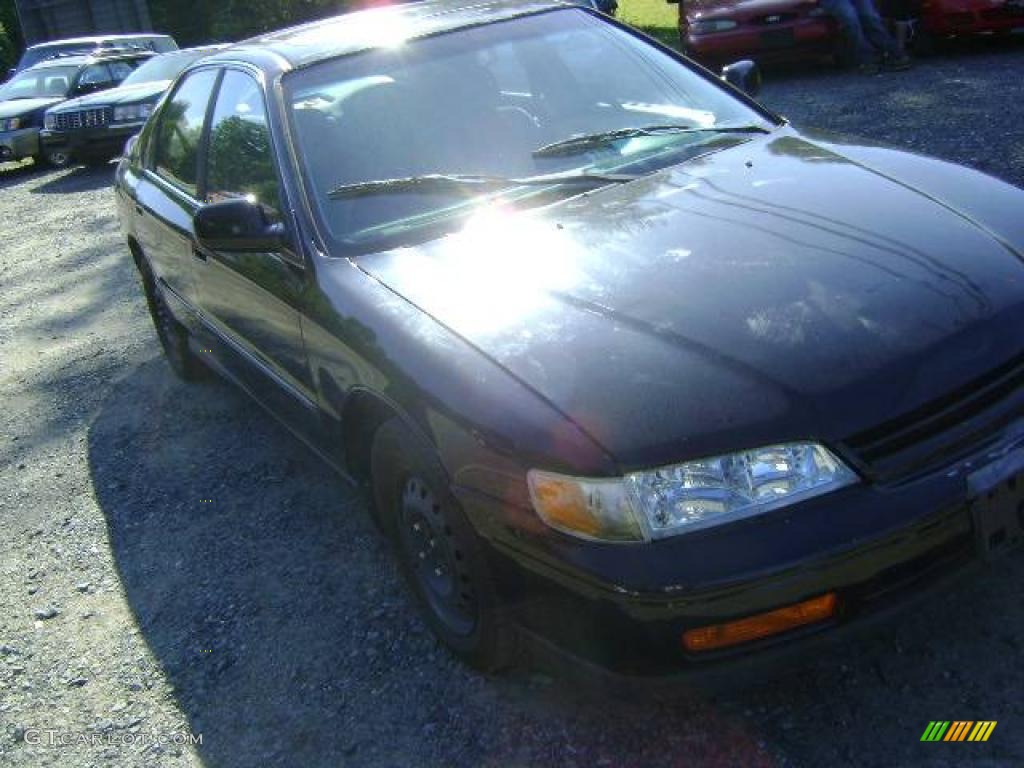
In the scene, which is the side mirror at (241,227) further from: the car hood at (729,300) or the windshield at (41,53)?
the windshield at (41,53)

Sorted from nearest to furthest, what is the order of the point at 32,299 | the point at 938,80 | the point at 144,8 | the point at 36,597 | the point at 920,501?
the point at 920,501, the point at 36,597, the point at 32,299, the point at 938,80, the point at 144,8

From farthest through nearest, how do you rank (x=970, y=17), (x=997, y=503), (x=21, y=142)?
(x=21, y=142) < (x=970, y=17) < (x=997, y=503)

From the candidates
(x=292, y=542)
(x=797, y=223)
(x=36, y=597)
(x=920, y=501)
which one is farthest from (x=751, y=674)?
(x=36, y=597)

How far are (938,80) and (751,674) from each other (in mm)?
8438

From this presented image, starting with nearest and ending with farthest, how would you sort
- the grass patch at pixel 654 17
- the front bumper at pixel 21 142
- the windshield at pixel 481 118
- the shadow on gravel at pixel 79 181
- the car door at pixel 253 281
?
1. the windshield at pixel 481 118
2. the car door at pixel 253 281
3. the shadow on gravel at pixel 79 181
4. the front bumper at pixel 21 142
5. the grass patch at pixel 654 17

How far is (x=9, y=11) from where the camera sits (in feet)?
94.6

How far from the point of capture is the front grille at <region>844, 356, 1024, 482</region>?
2223mm

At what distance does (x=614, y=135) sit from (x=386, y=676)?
1.90 metres

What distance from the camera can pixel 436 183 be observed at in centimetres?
327

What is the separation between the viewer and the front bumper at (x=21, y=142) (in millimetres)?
14422

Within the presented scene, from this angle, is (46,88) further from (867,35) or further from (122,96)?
(867,35)

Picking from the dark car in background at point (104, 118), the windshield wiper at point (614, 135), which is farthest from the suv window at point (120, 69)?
the windshield wiper at point (614, 135)

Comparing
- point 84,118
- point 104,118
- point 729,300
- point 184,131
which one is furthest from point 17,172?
point 729,300

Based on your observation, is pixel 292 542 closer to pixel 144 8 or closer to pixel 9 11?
pixel 144 8
